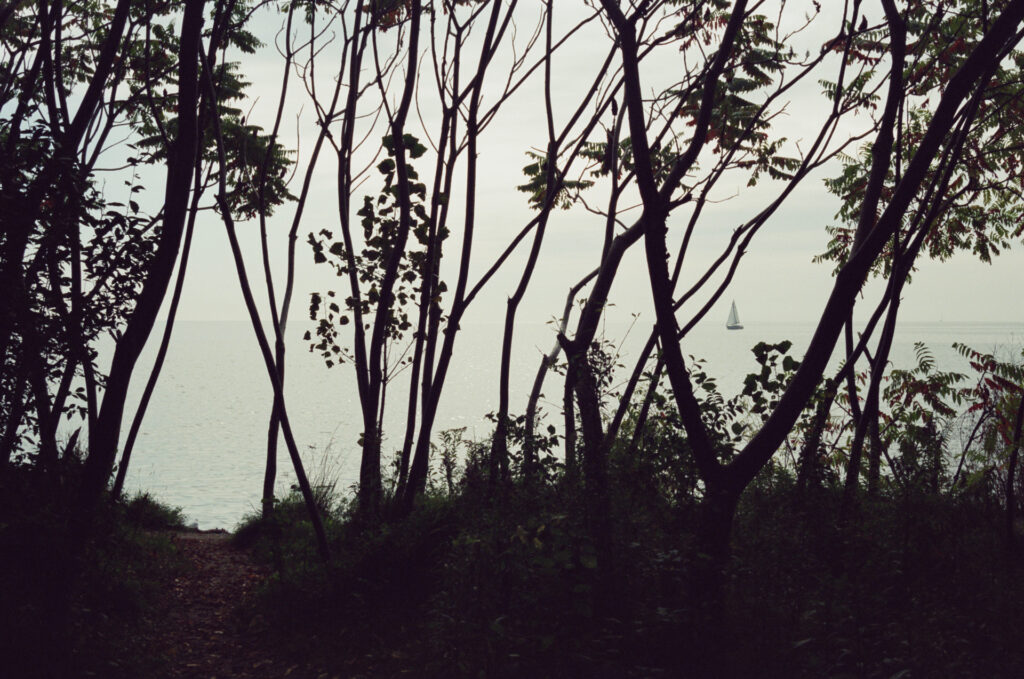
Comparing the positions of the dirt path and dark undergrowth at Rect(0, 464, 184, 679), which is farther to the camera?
the dirt path

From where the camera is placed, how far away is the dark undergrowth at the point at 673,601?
4.06 m

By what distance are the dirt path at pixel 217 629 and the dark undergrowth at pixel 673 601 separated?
0.25 metres

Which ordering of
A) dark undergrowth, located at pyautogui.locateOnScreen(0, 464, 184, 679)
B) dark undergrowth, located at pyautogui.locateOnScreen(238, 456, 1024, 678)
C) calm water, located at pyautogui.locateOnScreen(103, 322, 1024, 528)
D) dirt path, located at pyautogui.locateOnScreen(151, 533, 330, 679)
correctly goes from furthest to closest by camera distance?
calm water, located at pyautogui.locateOnScreen(103, 322, 1024, 528) < dirt path, located at pyautogui.locateOnScreen(151, 533, 330, 679) < dark undergrowth, located at pyautogui.locateOnScreen(0, 464, 184, 679) < dark undergrowth, located at pyautogui.locateOnScreen(238, 456, 1024, 678)

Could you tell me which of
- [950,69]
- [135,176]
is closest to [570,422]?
[135,176]

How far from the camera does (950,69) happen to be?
699cm

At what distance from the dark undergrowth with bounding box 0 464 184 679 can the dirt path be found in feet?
1.10

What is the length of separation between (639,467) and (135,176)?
3651 millimetres

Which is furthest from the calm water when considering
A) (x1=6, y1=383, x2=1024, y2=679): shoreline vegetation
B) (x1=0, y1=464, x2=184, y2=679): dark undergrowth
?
(x1=0, y1=464, x2=184, y2=679): dark undergrowth

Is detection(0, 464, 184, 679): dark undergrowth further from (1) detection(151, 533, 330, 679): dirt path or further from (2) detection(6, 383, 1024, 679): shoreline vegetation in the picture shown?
(1) detection(151, 533, 330, 679): dirt path

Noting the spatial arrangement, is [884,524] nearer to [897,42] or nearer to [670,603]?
[670,603]

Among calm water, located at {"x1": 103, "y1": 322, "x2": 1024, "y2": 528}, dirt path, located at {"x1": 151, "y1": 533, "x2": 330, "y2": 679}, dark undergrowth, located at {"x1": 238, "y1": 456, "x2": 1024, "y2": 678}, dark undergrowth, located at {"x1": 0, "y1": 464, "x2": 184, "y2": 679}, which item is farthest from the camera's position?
calm water, located at {"x1": 103, "y1": 322, "x2": 1024, "y2": 528}

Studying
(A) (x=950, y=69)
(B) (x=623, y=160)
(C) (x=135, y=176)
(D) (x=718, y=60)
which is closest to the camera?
A: (D) (x=718, y=60)

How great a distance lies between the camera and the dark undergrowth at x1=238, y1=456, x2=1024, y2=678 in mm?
4062

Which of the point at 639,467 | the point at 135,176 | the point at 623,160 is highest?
the point at 623,160
